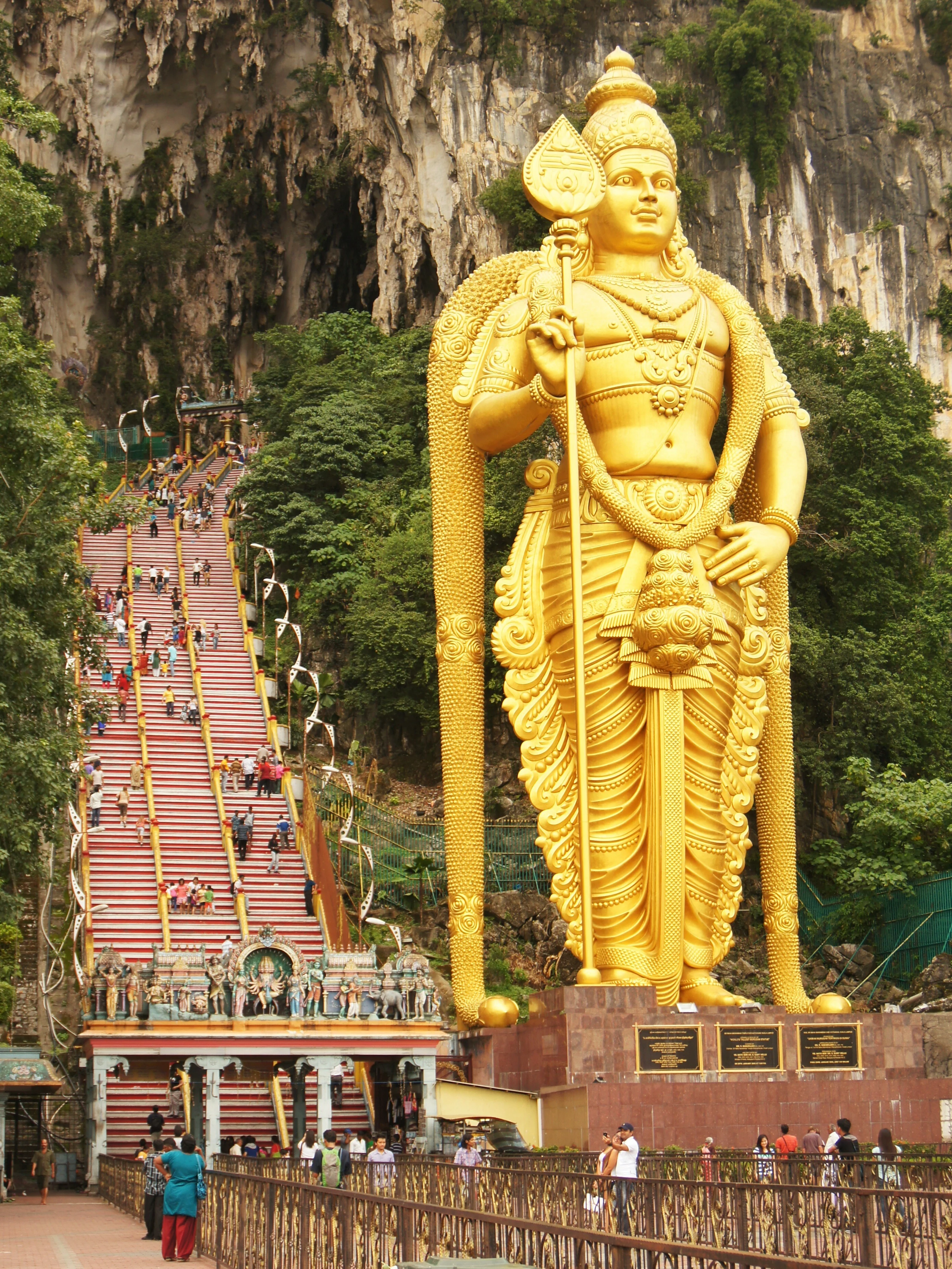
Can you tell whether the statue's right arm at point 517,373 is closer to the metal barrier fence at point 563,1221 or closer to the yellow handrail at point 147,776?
the yellow handrail at point 147,776

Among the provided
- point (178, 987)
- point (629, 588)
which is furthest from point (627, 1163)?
point (178, 987)

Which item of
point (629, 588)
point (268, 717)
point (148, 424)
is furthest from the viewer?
point (148, 424)

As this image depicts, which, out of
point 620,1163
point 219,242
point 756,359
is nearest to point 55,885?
point 756,359

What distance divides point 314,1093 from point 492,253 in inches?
812

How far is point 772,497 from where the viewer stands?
14234 mm

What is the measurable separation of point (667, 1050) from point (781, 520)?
4.40m

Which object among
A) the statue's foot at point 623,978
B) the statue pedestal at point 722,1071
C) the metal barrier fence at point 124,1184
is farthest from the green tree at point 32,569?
the statue's foot at point 623,978

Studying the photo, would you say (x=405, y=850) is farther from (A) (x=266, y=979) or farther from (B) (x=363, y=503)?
(B) (x=363, y=503)

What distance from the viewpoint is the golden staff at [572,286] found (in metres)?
12.8

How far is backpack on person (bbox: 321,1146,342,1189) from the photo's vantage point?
1034 centimetres

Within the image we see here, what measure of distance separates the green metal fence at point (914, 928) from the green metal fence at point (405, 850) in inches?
151

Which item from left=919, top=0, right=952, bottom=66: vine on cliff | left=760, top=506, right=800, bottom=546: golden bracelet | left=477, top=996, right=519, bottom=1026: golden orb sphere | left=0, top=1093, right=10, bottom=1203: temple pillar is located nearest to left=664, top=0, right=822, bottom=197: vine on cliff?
left=919, top=0, right=952, bottom=66: vine on cliff

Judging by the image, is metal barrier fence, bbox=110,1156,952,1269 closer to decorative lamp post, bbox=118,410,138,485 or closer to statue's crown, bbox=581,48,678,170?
statue's crown, bbox=581,48,678,170

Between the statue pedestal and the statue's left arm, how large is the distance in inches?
134
